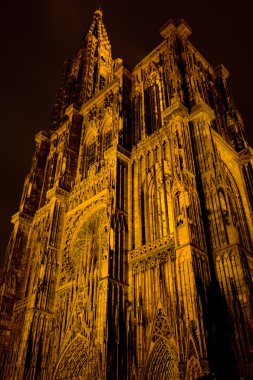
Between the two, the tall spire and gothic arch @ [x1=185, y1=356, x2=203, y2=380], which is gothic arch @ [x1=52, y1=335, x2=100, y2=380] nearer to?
gothic arch @ [x1=185, y1=356, x2=203, y2=380]

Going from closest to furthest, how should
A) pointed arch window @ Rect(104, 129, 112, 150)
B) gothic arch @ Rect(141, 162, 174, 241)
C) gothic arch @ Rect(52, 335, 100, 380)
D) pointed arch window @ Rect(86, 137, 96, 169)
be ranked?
gothic arch @ Rect(52, 335, 100, 380)
gothic arch @ Rect(141, 162, 174, 241)
pointed arch window @ Rect(104, 129, 112, 150)
pointed arch window @ Rect(86, 137, 96, 169)

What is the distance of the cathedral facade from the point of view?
518 inches

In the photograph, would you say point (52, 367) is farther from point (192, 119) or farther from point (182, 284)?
point (192, 119)

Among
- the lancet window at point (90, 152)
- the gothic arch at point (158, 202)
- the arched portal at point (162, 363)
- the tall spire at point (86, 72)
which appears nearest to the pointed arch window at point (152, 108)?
the gothic arch at point (158, 202)

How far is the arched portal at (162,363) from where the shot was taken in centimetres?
1309

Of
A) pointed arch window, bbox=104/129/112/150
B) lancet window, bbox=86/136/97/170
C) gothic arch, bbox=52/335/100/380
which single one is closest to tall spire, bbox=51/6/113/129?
lancet window, bbox=86/136/97/170

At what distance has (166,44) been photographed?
2408 cm

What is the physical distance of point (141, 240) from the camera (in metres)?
17.0

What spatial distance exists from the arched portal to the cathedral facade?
0.05 meters

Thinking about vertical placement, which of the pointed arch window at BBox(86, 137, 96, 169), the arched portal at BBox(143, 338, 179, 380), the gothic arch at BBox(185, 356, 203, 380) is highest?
the pointed arch window at BBox(86, 137, 96, 169)

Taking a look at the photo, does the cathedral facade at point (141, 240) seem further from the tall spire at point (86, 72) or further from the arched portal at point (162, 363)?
the tall spire at point (86, 72)

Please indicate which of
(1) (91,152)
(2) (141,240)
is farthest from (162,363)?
(1) (91,152)

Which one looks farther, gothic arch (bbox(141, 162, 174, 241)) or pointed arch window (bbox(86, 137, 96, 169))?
pointed arch window (bbox(86, 137, 96, 169))

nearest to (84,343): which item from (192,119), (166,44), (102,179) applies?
(102,179)
